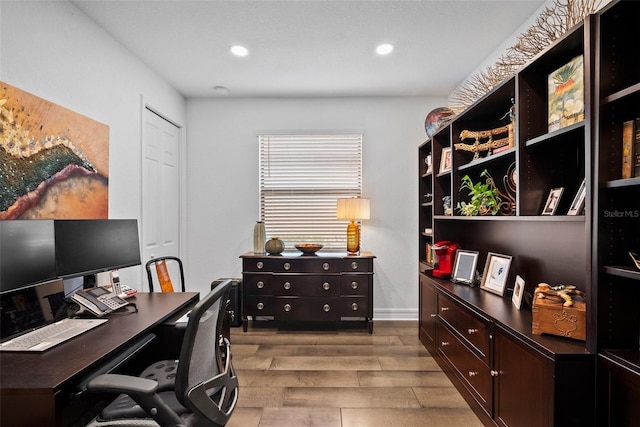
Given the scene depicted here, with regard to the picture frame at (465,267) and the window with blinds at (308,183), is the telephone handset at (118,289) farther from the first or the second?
the picture frame at (465,267)

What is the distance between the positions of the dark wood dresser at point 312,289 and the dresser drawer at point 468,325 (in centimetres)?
101

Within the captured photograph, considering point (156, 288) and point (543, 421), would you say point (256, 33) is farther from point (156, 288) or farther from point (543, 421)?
point (543, 421)

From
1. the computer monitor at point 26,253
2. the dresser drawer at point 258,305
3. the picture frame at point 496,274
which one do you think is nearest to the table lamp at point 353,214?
the dresser drawer at point 258,305

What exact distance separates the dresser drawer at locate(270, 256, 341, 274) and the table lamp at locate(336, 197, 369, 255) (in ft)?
0.95

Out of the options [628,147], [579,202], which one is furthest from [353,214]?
[628,147]

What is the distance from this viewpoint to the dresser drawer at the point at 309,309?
3.49 metres

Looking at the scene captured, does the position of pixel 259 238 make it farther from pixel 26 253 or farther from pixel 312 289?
pixel 26 253

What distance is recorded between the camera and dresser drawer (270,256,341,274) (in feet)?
11.4

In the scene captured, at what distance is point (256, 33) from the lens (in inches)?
101

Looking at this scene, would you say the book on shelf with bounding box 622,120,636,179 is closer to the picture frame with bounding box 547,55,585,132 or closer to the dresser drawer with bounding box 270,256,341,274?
the picture frame with bounding box 547,55,585,132

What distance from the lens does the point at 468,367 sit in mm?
2141

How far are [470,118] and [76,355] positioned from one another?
2.82 meters

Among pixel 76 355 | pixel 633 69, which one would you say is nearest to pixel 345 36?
pixel 633 69
